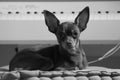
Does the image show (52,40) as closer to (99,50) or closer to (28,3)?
(28,3)

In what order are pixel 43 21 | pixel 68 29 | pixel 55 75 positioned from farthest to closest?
1. pixel 43 21
2. pixel 68 29
3. pixel 55 75

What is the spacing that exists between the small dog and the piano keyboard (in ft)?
1.15

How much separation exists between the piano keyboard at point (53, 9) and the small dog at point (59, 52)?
1.15ft

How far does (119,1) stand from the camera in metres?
0.92

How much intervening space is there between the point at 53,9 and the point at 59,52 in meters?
0.38

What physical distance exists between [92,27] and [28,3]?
25 cm

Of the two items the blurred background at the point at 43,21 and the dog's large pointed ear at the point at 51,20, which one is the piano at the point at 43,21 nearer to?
the blurred background at the point at 43,21

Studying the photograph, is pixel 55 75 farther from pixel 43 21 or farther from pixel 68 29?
pixel 43 21

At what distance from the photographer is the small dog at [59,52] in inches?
20.3

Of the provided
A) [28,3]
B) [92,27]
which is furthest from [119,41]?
[28,3]

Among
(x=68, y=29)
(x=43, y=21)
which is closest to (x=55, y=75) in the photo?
(x=68, y=29)

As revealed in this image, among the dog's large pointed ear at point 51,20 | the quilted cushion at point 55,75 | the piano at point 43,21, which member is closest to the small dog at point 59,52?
the dog's large pointed ear at point 51,20

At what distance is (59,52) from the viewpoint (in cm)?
55

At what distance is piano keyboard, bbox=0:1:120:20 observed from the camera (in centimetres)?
90
